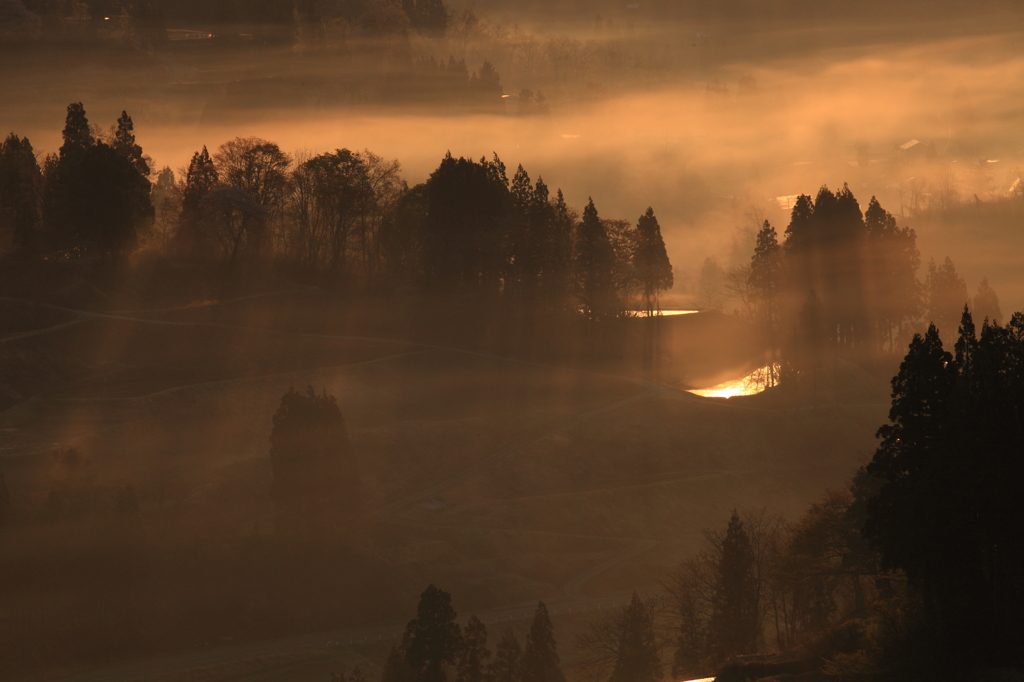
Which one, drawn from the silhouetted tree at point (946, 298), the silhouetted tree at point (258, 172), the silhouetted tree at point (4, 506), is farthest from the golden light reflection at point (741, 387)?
the silhouetted tree at point (4, 506)

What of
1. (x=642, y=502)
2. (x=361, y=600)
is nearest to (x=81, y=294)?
(x=361, y=600)

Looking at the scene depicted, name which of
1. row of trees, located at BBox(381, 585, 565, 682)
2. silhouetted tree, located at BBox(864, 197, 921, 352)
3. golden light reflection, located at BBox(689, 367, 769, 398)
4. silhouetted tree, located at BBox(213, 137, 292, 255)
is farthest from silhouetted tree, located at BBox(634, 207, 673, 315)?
row of trees, located at BBox(381, 585, 565, 682)

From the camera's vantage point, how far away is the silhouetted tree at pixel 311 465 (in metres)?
90.3

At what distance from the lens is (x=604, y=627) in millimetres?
74688

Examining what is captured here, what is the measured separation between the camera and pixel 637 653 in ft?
220

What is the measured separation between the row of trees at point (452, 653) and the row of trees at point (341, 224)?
70.5 metres

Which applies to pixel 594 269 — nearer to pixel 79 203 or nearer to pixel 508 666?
pixel 79 203

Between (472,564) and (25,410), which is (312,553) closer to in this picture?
(472,564)

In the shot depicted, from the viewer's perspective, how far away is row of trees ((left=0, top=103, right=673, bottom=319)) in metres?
129

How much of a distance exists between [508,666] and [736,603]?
1570 cm

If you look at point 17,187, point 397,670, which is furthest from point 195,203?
point 397,670

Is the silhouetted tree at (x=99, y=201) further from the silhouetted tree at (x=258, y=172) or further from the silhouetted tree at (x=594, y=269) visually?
the silhouetted tree at (x=594, y=269)

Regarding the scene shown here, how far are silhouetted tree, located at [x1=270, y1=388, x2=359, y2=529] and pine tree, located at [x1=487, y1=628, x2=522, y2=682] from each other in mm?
27536

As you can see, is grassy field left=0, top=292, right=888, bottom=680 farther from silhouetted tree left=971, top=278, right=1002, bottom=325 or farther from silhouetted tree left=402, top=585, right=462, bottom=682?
silhouetted tree left=971, top=278, right=1002, bottom=325
